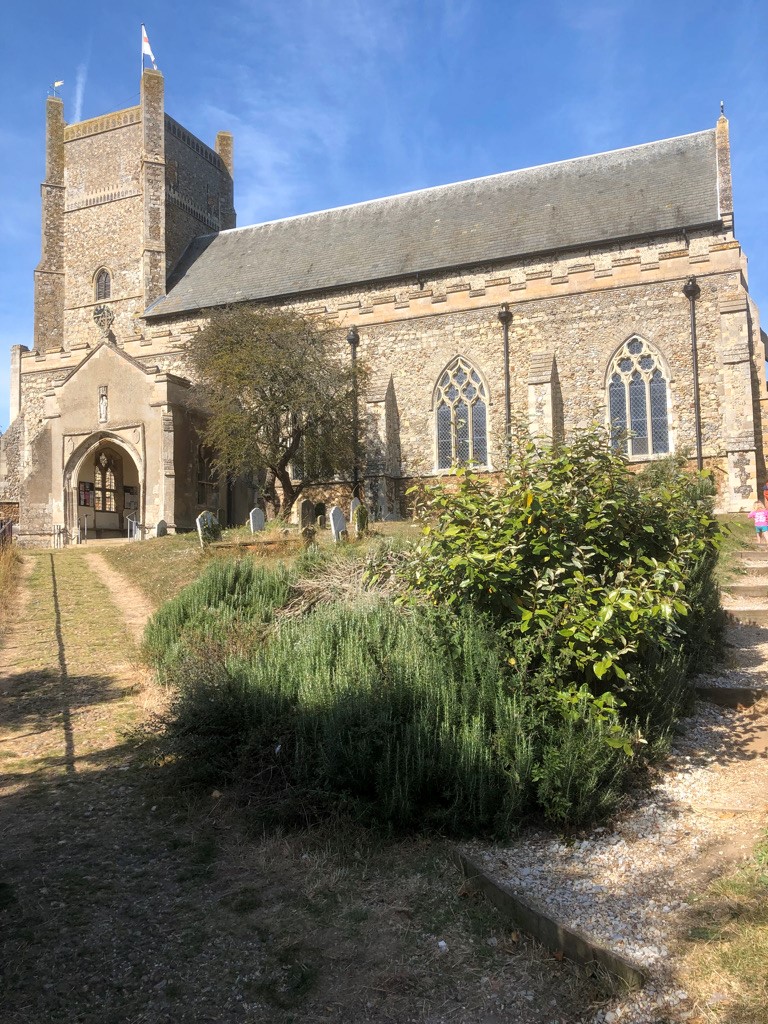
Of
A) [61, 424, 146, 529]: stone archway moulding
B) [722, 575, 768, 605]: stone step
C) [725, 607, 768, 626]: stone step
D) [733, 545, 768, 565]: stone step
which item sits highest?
[61, 424, 146, 529]: stone archway moulding

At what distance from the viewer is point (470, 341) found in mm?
21359

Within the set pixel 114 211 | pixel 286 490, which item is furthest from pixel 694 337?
pixel 114 211

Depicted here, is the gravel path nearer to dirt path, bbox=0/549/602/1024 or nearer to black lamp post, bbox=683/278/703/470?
dirt path, bbox=0/549/602/1024

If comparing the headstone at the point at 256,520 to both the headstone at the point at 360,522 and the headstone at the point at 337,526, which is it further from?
the headstone at the point at 337,526

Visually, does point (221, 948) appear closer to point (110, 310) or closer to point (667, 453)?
point (667, 453)

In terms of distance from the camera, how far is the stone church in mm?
19188

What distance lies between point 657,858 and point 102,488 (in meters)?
22.4

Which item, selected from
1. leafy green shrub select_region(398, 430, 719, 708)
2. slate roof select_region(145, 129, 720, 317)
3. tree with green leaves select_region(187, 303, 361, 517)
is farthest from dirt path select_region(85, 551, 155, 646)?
slate roof select_region(145, 129, 720, 317)

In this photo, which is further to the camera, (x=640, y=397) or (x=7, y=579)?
(x=640, y=397)

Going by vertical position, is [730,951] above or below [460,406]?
below

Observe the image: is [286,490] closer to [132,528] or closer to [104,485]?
[132,528]

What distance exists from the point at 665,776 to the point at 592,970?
84.8 inches

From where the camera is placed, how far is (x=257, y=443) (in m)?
18.9

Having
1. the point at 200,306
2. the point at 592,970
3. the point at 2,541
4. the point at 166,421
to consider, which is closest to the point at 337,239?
the point at 200,306
